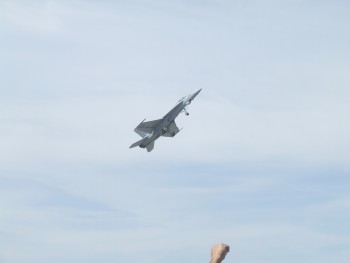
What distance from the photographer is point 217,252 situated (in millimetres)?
11367

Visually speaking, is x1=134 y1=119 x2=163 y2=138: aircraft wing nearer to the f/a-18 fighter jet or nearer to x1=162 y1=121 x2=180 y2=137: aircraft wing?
the f/a-18 fighter jet

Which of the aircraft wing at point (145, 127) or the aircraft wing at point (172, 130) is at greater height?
the aircraft wing at point (172, 130)

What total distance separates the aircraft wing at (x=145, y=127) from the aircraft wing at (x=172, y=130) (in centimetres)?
409

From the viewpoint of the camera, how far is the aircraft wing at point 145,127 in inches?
4624

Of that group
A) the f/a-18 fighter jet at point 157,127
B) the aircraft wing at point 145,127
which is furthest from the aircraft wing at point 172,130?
the aircraft wing at point 145,127

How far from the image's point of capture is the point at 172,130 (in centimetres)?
12294

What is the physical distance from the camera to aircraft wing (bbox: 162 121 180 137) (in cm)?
12224

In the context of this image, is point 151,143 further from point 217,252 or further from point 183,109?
point 217,252

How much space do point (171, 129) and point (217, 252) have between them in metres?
111

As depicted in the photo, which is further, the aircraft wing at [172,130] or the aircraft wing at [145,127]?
the aircraft wing at [172,130]

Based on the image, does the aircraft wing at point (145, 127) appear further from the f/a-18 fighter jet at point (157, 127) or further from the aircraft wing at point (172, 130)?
the aircraft wing at point (172, 130)

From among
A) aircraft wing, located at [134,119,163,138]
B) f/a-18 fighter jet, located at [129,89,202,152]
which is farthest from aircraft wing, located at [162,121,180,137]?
aircraft wing, located at [134,119,163,138]

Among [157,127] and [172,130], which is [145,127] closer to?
[157,127]

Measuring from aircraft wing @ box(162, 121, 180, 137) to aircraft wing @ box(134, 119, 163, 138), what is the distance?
13.4 feet
